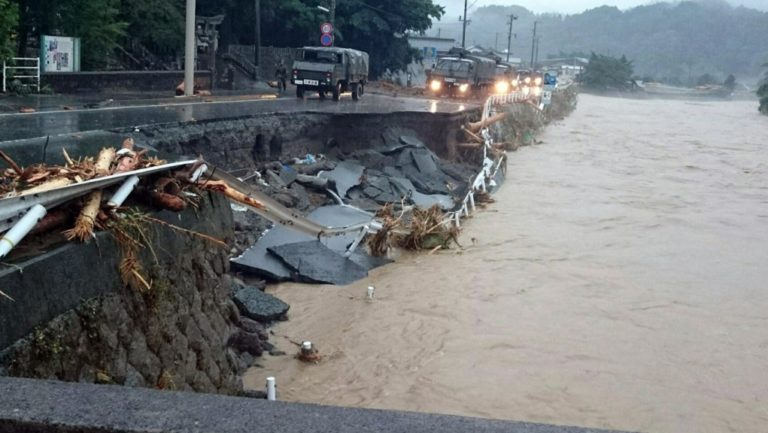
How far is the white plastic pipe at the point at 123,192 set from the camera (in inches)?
193

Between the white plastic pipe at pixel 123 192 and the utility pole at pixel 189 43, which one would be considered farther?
the utility pole at pixel 189 43

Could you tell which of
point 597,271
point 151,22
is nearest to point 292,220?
point 597,271

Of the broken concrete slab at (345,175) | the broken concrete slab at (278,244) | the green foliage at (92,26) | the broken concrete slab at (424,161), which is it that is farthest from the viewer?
the green foliage at (92,26)

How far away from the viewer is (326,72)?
27.0 m

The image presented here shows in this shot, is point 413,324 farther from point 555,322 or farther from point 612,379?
point 612,379

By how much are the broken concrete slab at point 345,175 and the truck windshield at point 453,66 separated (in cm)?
2234

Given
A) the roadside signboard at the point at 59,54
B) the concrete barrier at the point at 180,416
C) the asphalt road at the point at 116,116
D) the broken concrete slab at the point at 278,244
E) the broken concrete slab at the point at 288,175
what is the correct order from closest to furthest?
the concrete barrier at the point at 180,416
the broken concrete slab at the point at 278,244
the asphalt road at the point at 116,116
the broken concrete slab at the point at 288,175
the roadside signboard at the point at 59,54

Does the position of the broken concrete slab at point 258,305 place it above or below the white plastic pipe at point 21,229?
below

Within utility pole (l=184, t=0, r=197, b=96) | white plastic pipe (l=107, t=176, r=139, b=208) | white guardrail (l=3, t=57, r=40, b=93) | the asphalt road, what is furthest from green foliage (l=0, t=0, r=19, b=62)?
white plastic pipe (l=107, t=176, r=139, b=208)

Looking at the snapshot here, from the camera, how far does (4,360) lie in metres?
3.60

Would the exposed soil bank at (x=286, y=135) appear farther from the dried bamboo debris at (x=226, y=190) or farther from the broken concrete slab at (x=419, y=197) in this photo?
the dried bamboo debris at (x=226, y=190)

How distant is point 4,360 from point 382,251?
32.1ft

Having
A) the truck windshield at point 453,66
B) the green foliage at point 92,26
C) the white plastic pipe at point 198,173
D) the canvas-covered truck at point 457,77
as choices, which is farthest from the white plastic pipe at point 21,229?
the truck windshield at point 453,66

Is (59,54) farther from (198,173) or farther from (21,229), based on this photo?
(21,229)
